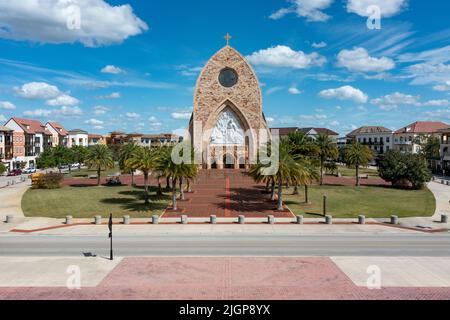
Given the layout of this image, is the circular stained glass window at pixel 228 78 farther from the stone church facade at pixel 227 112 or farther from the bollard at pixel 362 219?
the bollard at pixel 362 219

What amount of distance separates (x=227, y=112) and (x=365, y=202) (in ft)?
127

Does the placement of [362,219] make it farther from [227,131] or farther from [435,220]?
[227,131]

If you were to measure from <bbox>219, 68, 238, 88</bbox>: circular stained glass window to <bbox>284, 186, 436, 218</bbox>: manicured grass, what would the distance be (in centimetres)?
2959

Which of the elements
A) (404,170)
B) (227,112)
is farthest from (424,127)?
(227,112)

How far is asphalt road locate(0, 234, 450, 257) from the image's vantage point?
23872 millimetres

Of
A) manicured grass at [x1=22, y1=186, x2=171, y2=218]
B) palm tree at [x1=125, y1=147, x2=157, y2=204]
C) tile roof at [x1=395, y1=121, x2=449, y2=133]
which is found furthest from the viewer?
tile roof at [x1=395, y1=121, x2=449, y2=133]

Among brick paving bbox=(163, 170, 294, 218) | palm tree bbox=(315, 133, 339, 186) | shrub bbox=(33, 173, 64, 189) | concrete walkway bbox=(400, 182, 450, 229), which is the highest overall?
palm tree bbox=(315, 133, 339, 186)

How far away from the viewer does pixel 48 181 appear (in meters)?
56.0

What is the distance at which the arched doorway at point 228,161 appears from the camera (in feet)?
250

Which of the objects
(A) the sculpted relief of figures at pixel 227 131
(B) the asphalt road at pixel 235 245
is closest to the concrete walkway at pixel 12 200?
(B) the asphalt road at pixel 235 245

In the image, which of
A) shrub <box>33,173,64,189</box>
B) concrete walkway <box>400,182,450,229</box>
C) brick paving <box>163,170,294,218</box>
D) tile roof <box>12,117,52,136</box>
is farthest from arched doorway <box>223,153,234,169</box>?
tile roof <box>12,117,52,136</box>

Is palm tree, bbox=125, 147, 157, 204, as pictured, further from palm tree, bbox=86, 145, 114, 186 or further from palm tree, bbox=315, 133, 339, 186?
palm tree, bbox=315, 133, 339, 186

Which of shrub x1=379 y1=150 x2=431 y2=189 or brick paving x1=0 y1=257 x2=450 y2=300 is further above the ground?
shrub x1=379 y1=150 x2=431 y2=189
